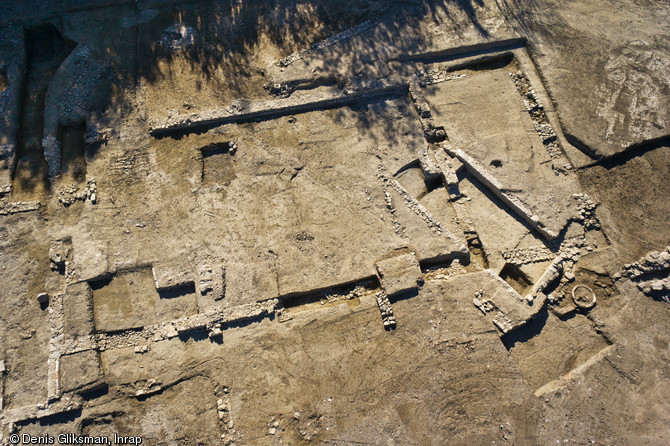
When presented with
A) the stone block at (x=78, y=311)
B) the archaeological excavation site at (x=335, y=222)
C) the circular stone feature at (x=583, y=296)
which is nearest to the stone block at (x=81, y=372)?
the archaeological excavation site at (x=335, y=222)

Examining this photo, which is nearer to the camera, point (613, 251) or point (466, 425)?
point (466, 425)

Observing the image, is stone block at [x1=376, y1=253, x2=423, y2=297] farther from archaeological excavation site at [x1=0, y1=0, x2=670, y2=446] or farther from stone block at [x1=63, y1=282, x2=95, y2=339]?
stone block at [x1=63, y1=282, x2=95, y2=339]

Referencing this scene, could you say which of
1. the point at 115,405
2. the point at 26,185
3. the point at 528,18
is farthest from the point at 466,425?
the point at 26,185

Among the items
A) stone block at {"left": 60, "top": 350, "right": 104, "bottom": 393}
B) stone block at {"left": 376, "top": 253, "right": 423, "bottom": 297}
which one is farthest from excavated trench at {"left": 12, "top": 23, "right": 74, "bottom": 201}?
stone block at {"left": 376, "top": 253, "right": 423, "bottom": 297}

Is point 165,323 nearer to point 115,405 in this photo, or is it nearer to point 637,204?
point 115,405

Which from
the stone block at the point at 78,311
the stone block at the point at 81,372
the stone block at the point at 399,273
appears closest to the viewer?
the stone block at the point at 81,372

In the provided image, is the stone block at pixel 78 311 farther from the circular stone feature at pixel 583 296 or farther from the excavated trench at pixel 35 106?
the circular stone feature at pixel 583 296
